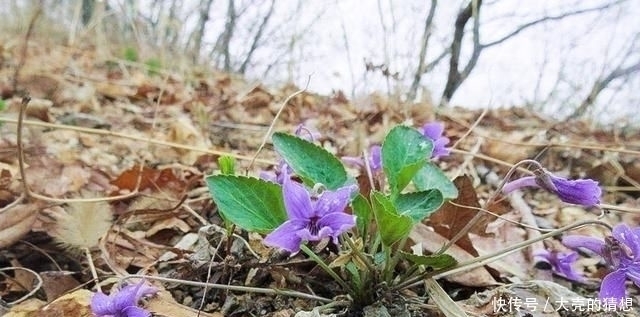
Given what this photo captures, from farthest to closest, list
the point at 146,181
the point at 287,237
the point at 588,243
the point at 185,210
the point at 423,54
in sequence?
the point at 423,54 < the point at 146,181 < the point at 185,210 < the point at 588,243 < the point at 287,237

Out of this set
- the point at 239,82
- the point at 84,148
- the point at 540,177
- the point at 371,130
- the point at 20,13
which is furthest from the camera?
the point at 239,82

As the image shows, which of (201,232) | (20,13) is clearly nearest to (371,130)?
(201,232)

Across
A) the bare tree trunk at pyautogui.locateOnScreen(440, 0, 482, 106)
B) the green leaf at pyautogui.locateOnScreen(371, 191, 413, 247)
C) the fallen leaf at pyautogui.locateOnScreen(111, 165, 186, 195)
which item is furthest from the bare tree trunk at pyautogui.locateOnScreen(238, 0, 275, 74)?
the green leaf at pyautogui.locateOnScreen(371, 191, 413, 247)

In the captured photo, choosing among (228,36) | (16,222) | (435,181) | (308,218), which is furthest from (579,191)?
(228,36)

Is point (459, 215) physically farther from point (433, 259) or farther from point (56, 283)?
point (56, 283)

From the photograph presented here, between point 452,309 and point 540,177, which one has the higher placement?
point 540,177

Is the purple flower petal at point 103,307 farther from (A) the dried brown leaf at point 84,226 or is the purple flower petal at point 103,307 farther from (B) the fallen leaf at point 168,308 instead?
(A) the dried brown leaf at point 84,226

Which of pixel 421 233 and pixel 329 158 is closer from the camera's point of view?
pixel 329 158

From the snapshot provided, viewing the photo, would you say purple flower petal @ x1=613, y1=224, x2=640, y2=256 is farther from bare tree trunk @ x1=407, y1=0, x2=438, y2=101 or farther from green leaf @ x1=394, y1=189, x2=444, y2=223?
bare tree trunk @ x1=407, y1=0, x2=438, y2=101

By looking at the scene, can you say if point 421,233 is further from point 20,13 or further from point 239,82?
point 20,13
